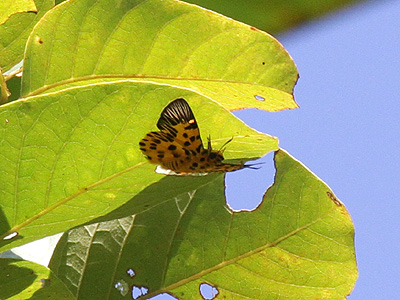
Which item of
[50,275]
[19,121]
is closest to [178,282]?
[50,275]

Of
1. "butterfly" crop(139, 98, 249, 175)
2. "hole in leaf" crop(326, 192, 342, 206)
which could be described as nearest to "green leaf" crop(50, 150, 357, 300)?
"hole in leaf" crop(326, 192, 342, 206)

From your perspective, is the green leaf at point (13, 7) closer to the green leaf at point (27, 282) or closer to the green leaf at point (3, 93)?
the green leaf at point (3, 93)

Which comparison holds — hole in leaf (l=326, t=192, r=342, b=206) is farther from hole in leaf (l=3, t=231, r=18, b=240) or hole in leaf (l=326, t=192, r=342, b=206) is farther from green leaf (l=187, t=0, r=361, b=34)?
green leaf (l=187, t=0, r=361, b=34)

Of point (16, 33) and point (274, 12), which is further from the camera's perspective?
point (274, 12)

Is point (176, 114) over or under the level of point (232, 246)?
over

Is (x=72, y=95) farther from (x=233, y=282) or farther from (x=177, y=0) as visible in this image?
(x=233, y=282)

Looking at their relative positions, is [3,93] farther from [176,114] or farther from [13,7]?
[176,114]

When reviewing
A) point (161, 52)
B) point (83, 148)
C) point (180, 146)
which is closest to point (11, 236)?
point (83, 148)
